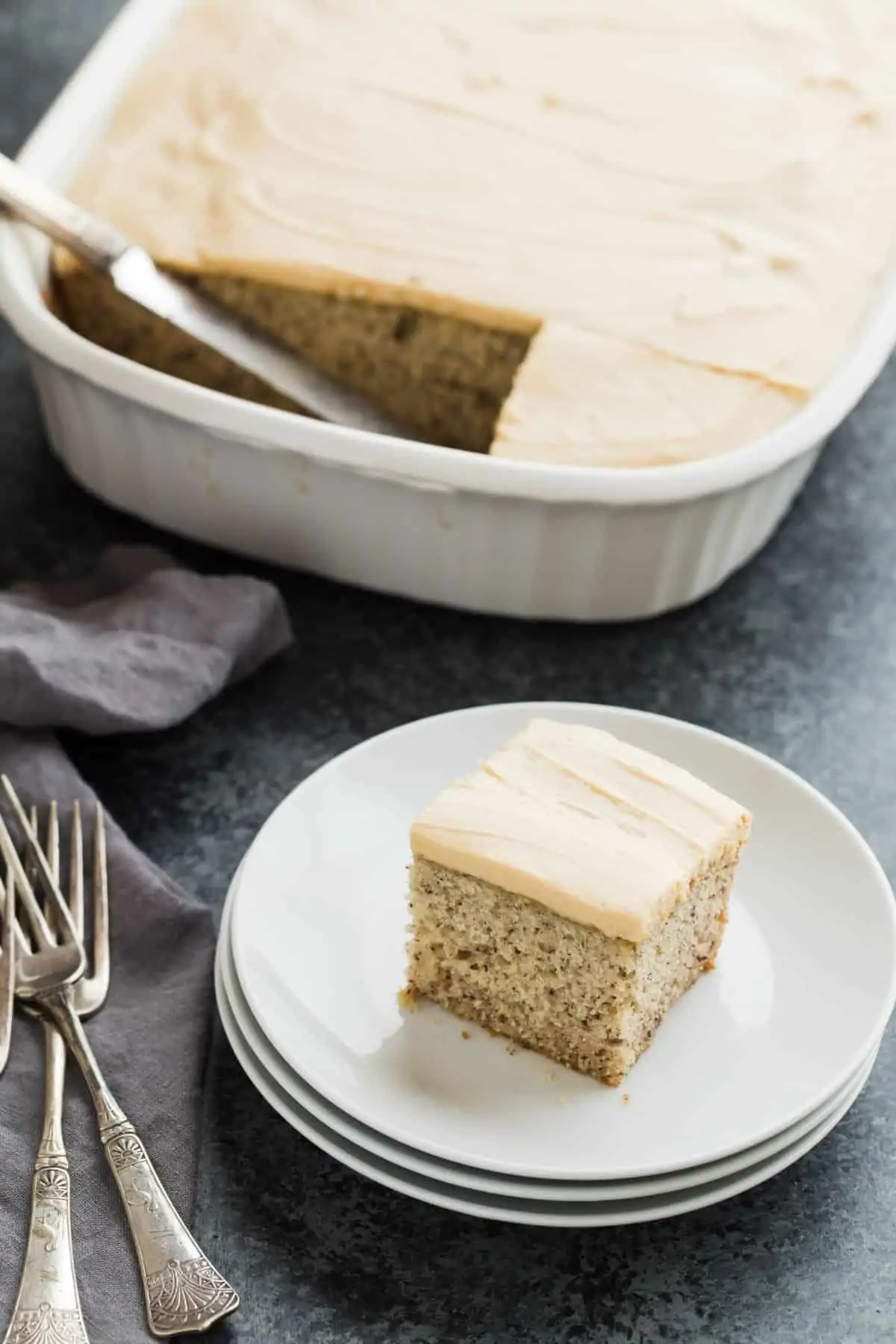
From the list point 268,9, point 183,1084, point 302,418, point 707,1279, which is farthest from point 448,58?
point 707,1279

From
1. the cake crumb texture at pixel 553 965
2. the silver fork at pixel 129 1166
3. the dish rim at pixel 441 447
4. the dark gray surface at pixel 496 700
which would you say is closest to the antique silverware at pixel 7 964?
the silver fork at pixel 129 1166

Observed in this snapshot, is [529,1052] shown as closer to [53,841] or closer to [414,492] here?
[53,841]

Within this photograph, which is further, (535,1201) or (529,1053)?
(529,1053)

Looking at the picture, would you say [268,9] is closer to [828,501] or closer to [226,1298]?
[828,501]

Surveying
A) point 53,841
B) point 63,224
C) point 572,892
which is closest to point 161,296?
point 63,224

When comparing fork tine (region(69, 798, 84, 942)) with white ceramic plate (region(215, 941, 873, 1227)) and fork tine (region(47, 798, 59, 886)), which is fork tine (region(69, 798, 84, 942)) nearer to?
fork tine (region(47, 798, 59, 886))

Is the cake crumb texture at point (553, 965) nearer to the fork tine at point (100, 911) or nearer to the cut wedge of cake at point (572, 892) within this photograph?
the cut wedge of cake at point (572, 892)
